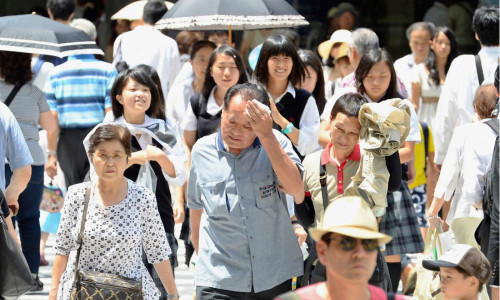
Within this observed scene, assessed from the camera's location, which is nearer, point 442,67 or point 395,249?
point 395,249

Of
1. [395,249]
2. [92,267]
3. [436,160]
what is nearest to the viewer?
[92,267]

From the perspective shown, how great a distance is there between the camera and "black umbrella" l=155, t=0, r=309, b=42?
335 inches

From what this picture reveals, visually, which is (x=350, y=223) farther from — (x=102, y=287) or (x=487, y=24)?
(x=487, y=24)

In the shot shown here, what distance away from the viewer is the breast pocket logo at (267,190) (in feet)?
18.6

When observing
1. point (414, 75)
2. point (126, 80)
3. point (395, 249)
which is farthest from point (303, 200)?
point (414, 75)

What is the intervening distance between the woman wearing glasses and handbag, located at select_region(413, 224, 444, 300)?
166 cm

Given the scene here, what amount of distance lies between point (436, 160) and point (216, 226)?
14.0 feet

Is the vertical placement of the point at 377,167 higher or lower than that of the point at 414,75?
lower

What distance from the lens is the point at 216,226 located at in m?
5.72

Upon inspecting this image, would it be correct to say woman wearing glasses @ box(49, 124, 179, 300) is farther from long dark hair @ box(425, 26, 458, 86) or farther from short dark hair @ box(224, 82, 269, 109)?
long dark hair @ box(425, 26, 458, 86)

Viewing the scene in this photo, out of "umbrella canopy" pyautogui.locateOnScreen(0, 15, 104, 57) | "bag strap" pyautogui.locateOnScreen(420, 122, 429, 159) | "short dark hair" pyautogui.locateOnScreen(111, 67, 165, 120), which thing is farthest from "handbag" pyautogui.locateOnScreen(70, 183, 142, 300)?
"bag strap" pyautogui.locateOnScreen(420, 122, 429, 159)

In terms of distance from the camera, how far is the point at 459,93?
29.6 ft

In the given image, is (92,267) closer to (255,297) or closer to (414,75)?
(255,297)

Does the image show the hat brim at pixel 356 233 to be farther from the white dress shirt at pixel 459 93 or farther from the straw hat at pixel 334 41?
the straw hat at pixel 334 41
